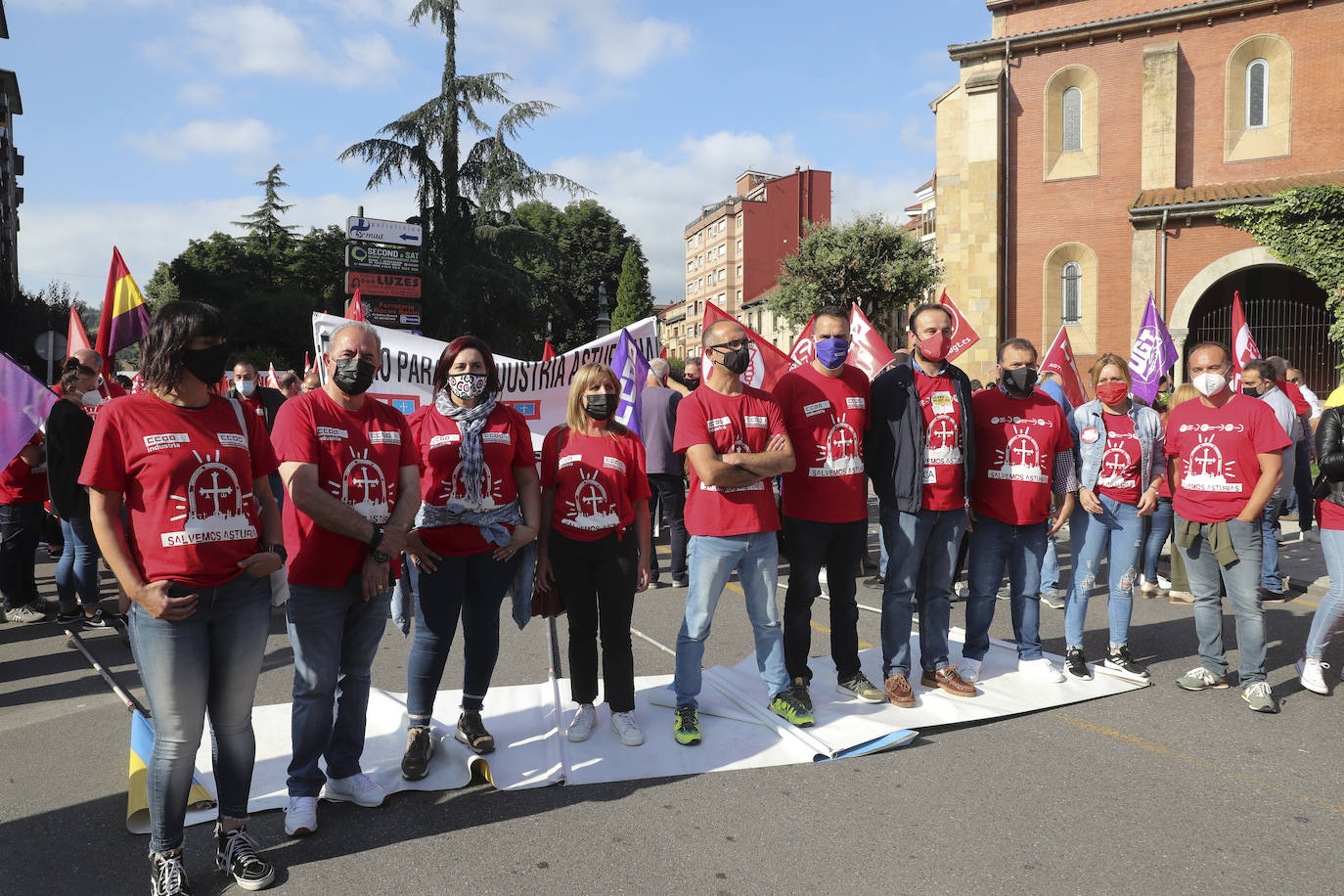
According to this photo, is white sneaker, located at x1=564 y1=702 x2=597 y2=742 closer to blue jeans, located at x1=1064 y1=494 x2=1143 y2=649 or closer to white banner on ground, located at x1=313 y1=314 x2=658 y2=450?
white banner on ground, located at x1=313 y1=314 x2=658 y2=450

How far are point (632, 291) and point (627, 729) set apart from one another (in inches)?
2384

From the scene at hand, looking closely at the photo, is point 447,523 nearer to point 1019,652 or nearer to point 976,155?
point 1019,652

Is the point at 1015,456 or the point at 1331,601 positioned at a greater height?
the point at 1015,456

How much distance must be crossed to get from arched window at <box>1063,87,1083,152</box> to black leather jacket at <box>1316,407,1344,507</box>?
23794 mm

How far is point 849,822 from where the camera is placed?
385 centimetres

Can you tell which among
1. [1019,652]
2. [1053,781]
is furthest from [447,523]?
[1019,652]

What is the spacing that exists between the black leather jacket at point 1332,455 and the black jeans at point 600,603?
14.2 feet

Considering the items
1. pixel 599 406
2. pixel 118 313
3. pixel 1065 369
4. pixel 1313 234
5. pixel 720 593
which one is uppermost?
pixel 1313 234

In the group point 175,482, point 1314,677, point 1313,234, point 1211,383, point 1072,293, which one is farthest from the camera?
point 1072,293

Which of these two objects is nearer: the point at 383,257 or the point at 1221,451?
the point at 1221,451

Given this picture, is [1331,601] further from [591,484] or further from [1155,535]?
[591,484]

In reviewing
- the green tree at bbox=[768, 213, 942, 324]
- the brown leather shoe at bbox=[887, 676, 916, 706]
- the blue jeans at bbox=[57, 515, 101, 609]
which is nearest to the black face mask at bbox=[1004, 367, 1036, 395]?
the brown leather shoe at bbox=[887, 676, 916, 706]

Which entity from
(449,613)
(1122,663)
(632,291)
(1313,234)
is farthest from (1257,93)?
(632,291)

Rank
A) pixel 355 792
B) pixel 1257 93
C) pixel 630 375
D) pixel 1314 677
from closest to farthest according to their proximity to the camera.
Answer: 1. pixel 355 792
2. pixel 1314 677
3. pixel 630 375
4. pixel 1257 93
